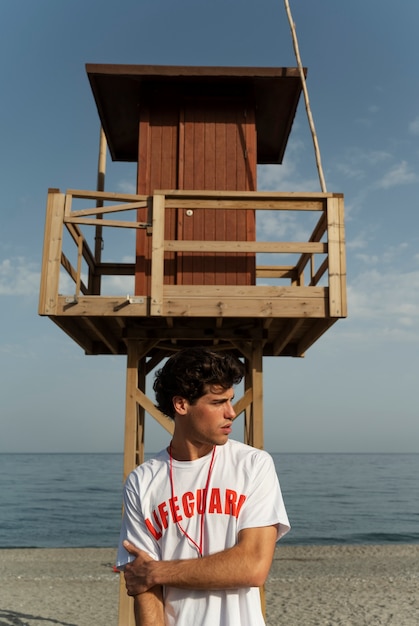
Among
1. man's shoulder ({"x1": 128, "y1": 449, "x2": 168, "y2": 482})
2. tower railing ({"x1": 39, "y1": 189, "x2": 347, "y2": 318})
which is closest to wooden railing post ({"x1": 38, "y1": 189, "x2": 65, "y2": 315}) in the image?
tower railing ({"x1": 39, "y1": 189, "x2": 347, "y2": 318})

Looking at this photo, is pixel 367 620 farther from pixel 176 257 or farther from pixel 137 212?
pixel 137 212

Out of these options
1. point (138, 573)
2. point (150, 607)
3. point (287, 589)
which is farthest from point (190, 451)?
point (287, 589)

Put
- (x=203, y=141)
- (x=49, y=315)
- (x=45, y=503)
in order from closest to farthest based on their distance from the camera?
1. (x=49, y=315)
2. (x=203, y=141)
3. (x=45, y=503)

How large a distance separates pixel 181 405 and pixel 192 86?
818 cm

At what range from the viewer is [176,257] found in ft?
29.9

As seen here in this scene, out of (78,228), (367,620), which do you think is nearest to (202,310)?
(78,228)

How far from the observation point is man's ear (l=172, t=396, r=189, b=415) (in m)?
2.72

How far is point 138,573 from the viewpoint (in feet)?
8.21

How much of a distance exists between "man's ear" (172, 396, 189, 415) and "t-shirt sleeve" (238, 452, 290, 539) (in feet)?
1.23

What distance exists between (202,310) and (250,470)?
5.13 m

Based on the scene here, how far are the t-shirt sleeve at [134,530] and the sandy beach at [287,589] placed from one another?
10863 millimetres

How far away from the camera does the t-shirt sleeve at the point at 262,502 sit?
250 centimetres

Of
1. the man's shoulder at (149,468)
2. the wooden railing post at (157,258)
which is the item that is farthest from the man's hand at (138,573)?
the wooden railing post at (157,258)

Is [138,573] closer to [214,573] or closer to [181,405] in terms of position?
[214,573]
